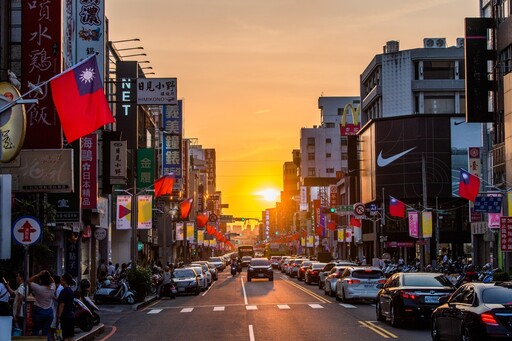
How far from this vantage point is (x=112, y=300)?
38688mm

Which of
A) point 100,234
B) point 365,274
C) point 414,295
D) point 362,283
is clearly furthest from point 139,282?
point 414,295

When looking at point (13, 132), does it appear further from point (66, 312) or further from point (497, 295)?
point (497, 295)

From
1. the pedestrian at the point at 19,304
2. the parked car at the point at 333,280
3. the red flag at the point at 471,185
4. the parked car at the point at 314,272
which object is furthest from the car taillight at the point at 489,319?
the parked car at the point at 314,272

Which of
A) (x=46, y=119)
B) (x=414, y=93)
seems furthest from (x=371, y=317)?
(x=414, y=93)

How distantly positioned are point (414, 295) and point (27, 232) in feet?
33.7

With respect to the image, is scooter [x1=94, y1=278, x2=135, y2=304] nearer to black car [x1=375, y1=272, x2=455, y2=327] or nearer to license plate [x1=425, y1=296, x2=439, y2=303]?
black car [x1=375, y1=272, x2=455, y2=327]

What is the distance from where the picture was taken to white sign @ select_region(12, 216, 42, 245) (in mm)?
19062

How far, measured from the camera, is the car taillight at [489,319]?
631 inches

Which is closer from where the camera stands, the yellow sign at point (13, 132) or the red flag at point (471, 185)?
the yellow sign at point (13, 132)

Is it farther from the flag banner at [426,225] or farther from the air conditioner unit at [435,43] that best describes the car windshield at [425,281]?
the air conditioner unit at [435,43]

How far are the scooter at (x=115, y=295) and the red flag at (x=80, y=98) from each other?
18.1m

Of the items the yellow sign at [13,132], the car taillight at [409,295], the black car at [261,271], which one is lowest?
the black car at [261,271]

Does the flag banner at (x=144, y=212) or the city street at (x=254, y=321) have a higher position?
the flag banner at (x=144, y=212)

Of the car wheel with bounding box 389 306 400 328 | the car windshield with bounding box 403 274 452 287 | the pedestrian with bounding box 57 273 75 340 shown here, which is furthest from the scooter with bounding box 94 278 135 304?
the pedestrian with bounding box 57 273 75 340
